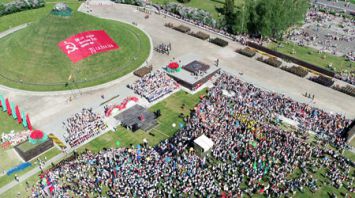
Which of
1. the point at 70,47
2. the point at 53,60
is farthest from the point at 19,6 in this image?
the point at 53,60

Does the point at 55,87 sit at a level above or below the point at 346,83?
below

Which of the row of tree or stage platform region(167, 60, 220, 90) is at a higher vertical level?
the row of tree

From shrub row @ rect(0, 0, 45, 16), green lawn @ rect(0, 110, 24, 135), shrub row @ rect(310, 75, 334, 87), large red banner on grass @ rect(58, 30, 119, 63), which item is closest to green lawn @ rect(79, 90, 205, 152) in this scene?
green lawn @ rect(0, 110, 24, 135)

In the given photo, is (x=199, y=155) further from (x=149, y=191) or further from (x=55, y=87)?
(x=55, y=87)

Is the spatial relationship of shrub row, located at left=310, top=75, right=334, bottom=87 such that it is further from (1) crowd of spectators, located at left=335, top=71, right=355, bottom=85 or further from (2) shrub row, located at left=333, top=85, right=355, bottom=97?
(1) crowd of spectators, located at left=335, top=71, right=355, bottom=85

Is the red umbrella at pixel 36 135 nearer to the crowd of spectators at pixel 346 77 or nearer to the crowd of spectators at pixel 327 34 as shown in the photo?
the crowd of spectators at pixel 346 77

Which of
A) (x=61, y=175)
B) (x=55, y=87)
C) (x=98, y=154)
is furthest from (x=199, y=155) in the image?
(x=55, y=87)
